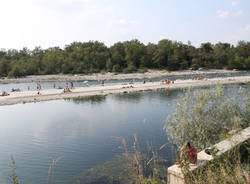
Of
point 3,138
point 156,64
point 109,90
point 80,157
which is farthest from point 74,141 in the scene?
point 156,64

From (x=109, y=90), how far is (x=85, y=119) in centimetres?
2250

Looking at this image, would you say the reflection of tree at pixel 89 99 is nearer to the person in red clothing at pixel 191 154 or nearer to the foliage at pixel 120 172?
the foliage at pixel 120 172

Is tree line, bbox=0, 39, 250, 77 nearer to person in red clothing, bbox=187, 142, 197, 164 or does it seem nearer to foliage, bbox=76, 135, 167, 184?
foliage, bbox=76, 135, 167, 184

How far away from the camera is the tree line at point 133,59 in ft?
375

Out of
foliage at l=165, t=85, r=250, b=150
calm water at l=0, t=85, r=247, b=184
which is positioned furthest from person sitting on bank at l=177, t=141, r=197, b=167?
calm water at l=0, t=85, r=247, b=184

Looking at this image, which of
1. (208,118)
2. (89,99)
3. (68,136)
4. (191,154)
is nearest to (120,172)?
(208,118)

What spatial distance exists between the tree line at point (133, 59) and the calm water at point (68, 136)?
83.1 metres

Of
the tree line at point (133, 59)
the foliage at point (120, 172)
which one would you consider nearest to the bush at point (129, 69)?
the tree line at point (133, 59)

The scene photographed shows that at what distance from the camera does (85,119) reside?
1077 inches

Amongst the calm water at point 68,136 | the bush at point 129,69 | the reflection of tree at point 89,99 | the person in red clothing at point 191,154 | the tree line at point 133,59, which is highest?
the tree line at point 133,59

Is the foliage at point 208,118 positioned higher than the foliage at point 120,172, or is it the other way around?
the foliage at point 208,118

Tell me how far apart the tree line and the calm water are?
83.1 meters

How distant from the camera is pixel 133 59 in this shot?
399 feet

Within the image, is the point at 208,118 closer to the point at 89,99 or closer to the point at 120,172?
the point at 120,172
